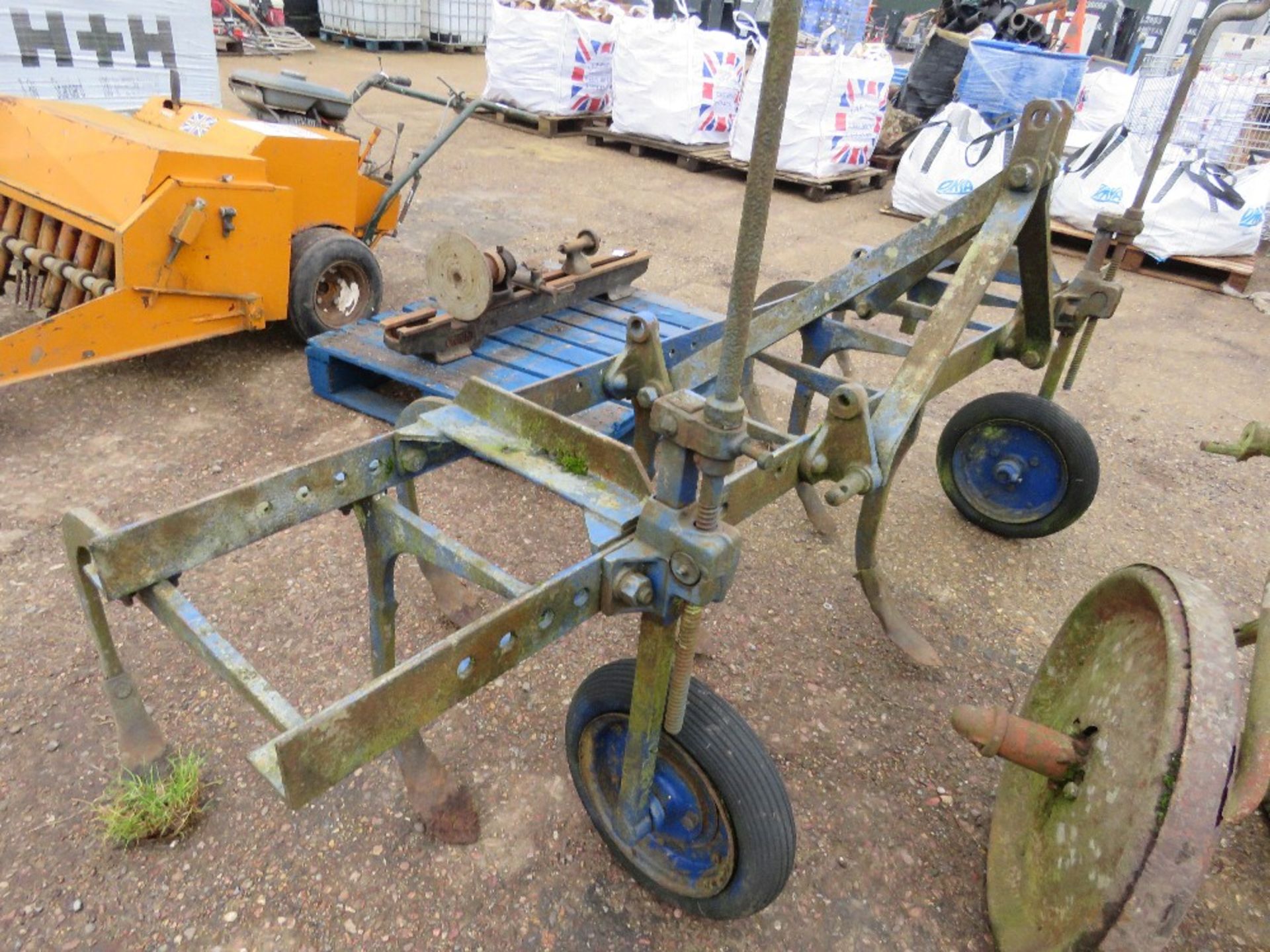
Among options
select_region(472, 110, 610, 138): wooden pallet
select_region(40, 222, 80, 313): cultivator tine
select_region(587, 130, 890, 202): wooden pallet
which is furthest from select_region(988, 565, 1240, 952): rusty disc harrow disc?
select_region(472, 110, 610, 138): wooden pallet

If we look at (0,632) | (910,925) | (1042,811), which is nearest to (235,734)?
(0,632)

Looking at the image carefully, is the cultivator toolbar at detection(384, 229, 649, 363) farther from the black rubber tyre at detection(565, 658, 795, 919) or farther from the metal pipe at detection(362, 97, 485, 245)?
the black rubber tyre at detection(565, 658, 795, 919)

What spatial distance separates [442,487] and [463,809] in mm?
1459

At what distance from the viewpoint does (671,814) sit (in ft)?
5.97

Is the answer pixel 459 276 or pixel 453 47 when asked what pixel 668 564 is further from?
pixel 453 47

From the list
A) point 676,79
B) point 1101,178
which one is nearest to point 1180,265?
point 1101,178

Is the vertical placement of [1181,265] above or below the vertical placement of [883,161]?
below

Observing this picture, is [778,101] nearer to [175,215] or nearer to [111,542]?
[111,542]

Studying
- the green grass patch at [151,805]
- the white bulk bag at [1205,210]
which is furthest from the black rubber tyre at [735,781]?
the white bulk bag at [1205,210]

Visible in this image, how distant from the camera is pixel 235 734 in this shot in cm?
218

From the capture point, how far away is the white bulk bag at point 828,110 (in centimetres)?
706

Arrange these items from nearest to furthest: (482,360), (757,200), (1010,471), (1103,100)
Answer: (757,200) < (1010,471) < (482,360) < (1103,100)

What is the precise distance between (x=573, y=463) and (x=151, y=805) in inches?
50.2

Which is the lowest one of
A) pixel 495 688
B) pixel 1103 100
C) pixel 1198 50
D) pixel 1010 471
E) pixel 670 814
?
pixel 495 688
